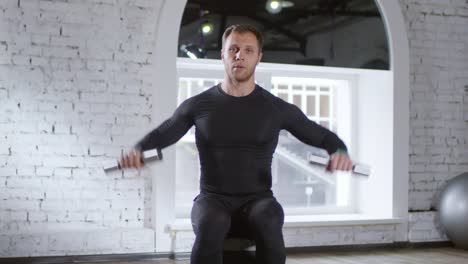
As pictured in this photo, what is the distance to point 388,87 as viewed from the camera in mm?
4969

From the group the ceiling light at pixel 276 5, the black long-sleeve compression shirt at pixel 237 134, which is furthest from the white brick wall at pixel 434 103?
the black long-sleeve compression shirt at pixel 237 134

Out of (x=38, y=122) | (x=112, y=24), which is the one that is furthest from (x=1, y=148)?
(x=112, y=24)

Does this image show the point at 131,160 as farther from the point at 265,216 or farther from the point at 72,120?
the point at 72,120

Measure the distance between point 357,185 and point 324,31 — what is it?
1401 mm

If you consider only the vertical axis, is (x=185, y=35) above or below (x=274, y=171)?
above

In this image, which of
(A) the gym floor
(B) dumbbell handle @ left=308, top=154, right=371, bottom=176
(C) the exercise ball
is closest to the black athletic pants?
(B) dumbbell handle @ left=308, top=154, right=371, bottom=176

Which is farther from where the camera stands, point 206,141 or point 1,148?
point 1,148

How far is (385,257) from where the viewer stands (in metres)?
4.50

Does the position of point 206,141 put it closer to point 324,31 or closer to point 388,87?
point 324,31

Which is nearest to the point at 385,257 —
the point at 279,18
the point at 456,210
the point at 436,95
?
the point at 456,210

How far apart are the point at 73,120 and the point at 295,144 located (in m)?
1.83

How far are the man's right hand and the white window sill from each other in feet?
7.01

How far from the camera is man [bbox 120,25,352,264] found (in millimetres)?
2258

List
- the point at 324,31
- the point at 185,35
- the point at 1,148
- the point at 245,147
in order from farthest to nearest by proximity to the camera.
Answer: the point at 324,31 < the point at 185,35 < the point at 1,148 < the point at 245,147
